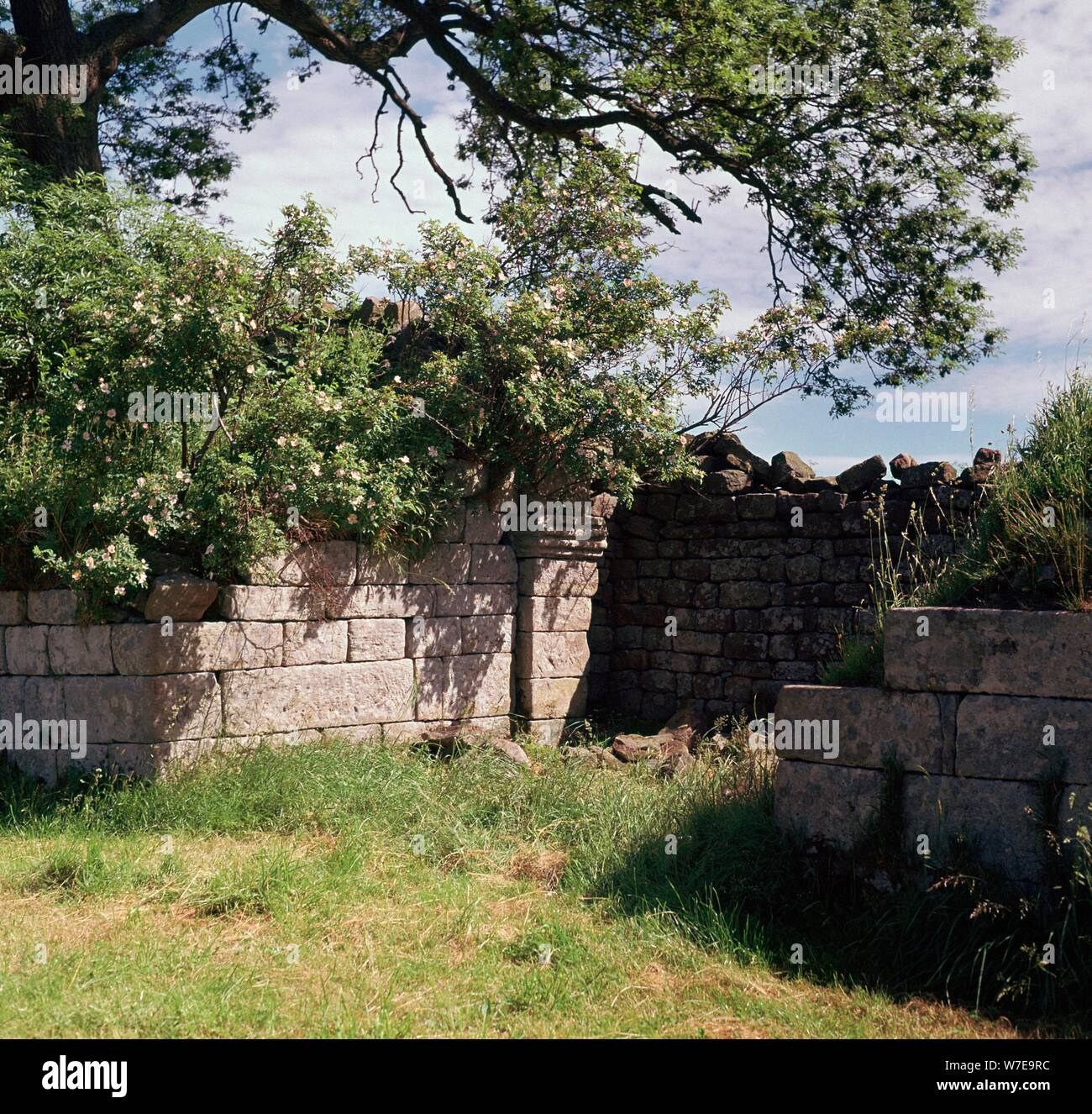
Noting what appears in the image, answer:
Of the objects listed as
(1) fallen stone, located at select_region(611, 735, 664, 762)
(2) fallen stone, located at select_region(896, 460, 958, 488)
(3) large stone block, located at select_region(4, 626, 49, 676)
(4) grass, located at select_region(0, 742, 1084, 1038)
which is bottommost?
(4) grass, located at select_region(0, 742, 1084, 1038)

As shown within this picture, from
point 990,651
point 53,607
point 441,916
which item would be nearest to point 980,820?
point 990,651

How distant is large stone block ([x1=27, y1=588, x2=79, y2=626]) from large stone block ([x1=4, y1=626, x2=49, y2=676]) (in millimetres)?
85

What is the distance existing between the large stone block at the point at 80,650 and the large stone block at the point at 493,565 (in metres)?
2.82

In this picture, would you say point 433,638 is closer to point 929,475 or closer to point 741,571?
point 741,571

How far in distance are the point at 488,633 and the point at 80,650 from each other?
3.07 m

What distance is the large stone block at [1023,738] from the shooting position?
177 inches

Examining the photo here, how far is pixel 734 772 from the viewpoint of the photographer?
6.17 metres

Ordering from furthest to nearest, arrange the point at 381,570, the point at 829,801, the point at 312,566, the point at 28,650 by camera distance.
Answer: the point at 381,570 < the point at 28,650 < the point at 312,566 < the point at 829,801

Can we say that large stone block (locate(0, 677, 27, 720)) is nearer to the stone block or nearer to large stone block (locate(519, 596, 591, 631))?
large stone block (locate(519, 596, 591, 631))

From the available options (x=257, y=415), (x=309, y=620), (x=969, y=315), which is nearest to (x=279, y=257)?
(x=257, y=415)

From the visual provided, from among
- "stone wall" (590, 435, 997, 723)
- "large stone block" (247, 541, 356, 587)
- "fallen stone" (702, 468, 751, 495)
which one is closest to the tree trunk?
"large stone block" (247, 541, 356, 587)

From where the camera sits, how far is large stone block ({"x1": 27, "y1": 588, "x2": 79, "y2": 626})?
23.8 ft

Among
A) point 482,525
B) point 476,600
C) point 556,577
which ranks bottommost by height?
point 476,600

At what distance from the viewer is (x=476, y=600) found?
28.1ft
